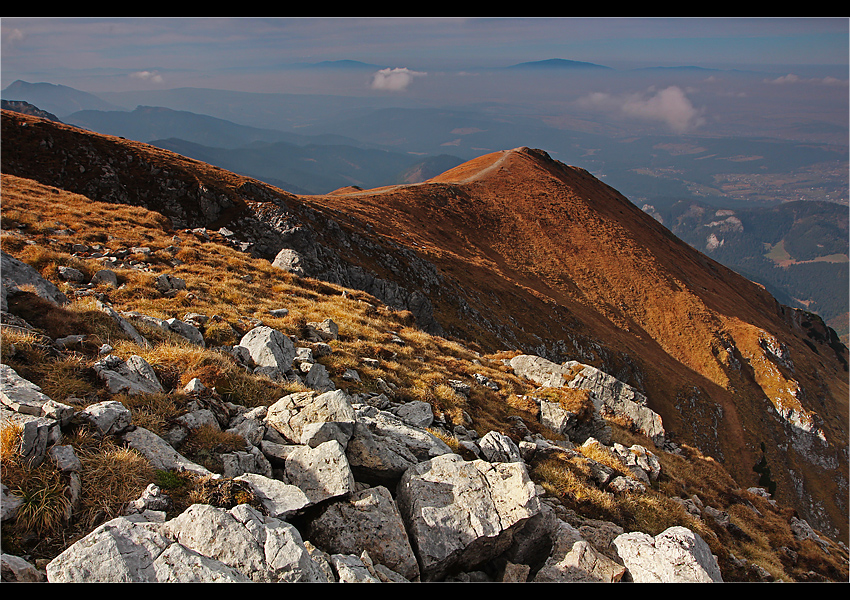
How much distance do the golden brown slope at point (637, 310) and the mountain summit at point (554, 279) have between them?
0.38 metres

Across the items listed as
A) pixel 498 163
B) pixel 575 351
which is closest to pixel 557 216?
pixel 498 163

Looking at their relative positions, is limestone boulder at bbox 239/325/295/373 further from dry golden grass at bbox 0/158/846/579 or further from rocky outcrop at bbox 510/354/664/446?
rocky outcrop at bbox 510/354/664/446

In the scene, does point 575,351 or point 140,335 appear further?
point 575,351

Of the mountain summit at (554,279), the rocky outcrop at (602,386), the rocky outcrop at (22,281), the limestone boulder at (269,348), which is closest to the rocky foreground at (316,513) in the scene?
the rocky outcrop at (22,281)

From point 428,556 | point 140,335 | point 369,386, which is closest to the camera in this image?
point 428,556

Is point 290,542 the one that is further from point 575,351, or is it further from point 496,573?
point 575,351

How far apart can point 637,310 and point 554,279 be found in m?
18.8

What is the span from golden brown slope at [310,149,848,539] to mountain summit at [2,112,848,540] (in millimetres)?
379

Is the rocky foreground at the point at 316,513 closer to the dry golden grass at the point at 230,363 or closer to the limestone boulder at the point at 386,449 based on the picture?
the limestone boulder at the point at 386,449

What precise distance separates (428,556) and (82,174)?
47977 mm

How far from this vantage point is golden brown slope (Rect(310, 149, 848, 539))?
62125mm

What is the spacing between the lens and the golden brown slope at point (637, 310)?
62.1 meters

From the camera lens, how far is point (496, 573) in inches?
309
